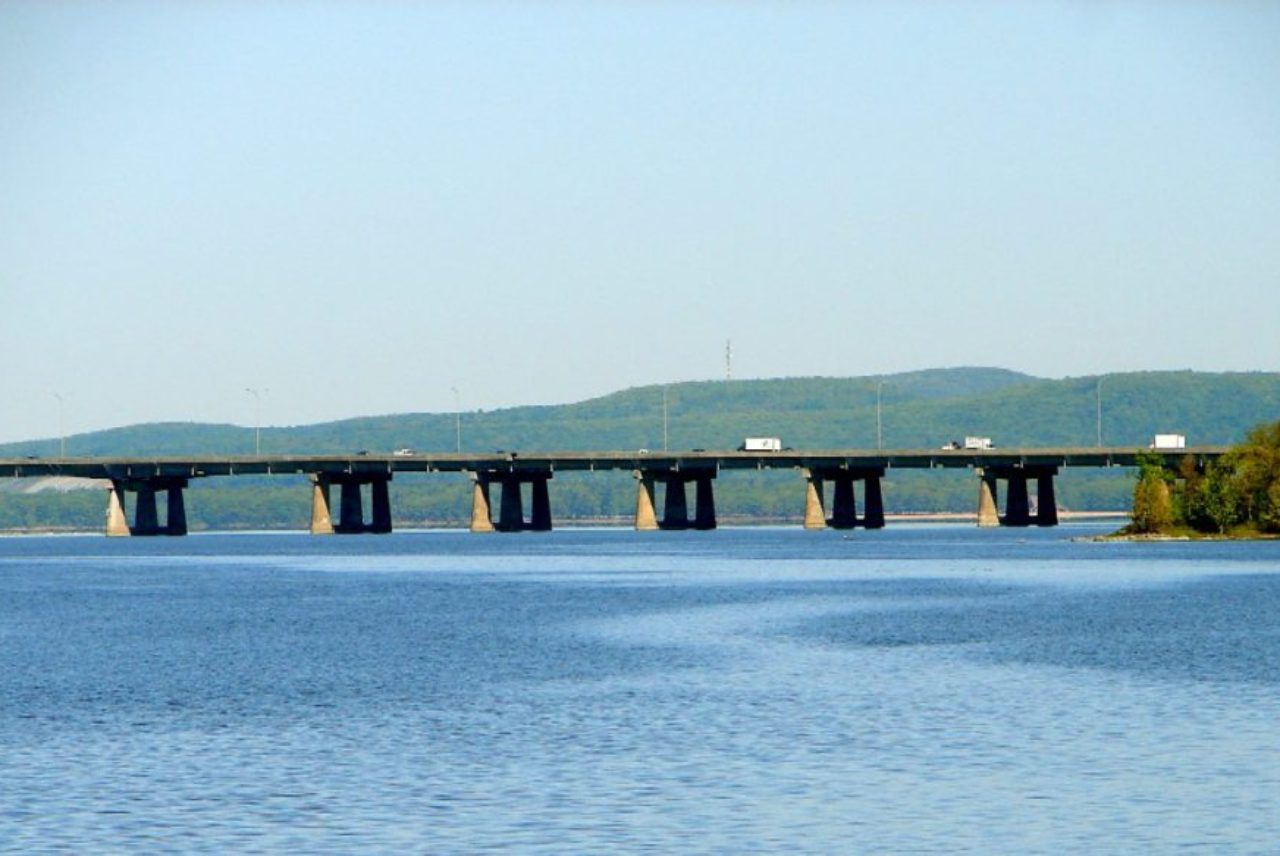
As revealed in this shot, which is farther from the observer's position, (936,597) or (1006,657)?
(936,597)

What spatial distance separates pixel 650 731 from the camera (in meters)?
62.9

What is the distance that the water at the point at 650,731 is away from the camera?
4631cm

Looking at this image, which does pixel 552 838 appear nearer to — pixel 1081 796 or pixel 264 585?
pixel 1081 796

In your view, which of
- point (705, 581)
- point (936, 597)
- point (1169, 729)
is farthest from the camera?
point (705, 581)

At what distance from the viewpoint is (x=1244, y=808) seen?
47.9m

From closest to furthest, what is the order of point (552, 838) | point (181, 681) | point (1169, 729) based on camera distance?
point (552, 838)
point (1169, 729)
point (181, 681)

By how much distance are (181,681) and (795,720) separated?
83.2 feet

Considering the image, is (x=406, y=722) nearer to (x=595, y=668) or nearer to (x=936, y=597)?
(x=595, y=668)

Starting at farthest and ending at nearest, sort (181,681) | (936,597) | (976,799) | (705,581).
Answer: (705,581)
(936,597)
(181,681)
(976,799)

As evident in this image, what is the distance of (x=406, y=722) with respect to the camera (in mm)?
66062

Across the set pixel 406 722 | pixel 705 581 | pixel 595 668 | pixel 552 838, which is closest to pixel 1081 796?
pixel 552 838

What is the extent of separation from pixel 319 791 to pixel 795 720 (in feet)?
56.3

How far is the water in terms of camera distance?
4631 cm

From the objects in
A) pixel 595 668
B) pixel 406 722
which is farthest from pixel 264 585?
pixel 406 722
